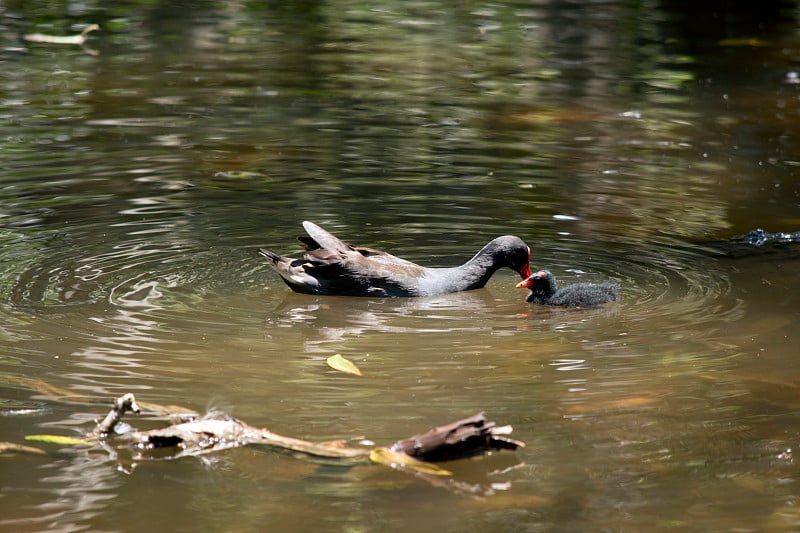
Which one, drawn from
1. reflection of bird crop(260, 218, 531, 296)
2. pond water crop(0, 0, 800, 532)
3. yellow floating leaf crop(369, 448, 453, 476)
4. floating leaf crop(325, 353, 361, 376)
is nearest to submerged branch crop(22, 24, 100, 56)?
pond water crop(0, 0, 800, 532)

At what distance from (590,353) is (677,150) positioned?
222 inches

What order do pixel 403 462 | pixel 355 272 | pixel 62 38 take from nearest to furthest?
pixel 403 462 → pixel 355 272 → pixel 62 38

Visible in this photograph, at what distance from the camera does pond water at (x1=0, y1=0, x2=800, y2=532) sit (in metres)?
5.11

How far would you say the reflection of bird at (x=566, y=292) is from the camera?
25.6 feet

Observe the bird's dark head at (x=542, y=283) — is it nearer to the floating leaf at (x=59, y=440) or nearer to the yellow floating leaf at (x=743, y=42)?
the floating leaf at (x=59, y=440)

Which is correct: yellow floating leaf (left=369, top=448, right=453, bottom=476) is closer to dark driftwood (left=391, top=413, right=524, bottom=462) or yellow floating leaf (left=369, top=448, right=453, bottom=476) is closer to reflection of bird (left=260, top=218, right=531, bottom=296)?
dark driftwood (left=391, top=413, right=524, bottom=462)

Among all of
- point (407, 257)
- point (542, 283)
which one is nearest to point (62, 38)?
point (407, 257)

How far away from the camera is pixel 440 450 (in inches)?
207

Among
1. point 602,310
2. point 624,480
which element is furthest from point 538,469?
point 602,310

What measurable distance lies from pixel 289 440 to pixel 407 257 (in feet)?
12.2

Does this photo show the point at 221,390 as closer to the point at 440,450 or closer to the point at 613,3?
the point at 440,450

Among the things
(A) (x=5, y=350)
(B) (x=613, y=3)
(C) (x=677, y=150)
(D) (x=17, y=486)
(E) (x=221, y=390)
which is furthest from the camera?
(B) (x=613, y=3)

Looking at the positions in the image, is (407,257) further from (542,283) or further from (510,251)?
(542,283)

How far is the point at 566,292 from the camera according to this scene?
26.1 feet
